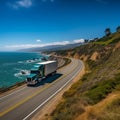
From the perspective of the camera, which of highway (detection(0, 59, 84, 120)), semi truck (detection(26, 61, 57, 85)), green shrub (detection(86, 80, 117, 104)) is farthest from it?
semi truck (detection(26, 61, 57, 85))

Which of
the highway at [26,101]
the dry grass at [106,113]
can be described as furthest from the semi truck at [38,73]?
the dry grass at [106,113]

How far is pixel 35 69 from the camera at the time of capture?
118 feet

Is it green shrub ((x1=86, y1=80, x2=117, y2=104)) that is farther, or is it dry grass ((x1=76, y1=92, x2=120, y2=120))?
green shrub ((x1=86, y1=80, x2=117, y2=104))

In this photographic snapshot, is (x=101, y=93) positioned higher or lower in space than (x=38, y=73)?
higher

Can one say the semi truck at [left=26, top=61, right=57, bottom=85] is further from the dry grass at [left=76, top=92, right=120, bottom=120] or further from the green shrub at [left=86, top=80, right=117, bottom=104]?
the dry grass at [left=76, top=92, right=120, bottom=120]

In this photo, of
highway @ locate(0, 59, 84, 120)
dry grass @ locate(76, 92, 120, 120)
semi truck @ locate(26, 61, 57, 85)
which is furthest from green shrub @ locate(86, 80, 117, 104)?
semi truck @ locate(26, 61, 57, 85)

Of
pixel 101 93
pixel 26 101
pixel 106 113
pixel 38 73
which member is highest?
pixel 106 113

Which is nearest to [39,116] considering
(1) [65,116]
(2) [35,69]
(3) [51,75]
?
(1) [65,116]

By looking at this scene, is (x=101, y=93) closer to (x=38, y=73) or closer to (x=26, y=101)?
(x=26, y=101)

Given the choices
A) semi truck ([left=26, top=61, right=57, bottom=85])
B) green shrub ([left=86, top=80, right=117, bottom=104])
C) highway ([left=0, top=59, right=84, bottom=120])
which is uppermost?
green shrub ([left=86, top=80, right=117, bottom=104])

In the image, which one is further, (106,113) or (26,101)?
(26,101)

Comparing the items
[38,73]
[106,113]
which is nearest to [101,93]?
[106,113]

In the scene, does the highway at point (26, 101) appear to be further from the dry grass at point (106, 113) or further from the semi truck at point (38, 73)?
the dry grass at point (106, 113)

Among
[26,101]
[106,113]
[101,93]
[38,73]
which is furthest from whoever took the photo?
[38,73]
